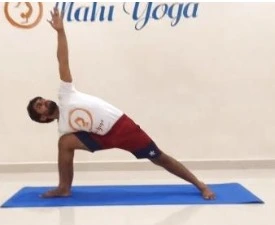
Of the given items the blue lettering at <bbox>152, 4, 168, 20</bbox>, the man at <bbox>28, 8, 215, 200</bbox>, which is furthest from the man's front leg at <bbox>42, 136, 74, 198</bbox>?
the blue lettering at <bbox>152, 4, 168, 20</bbox>

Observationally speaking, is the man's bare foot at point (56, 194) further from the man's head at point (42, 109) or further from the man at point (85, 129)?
the man's head at point (42, 109)

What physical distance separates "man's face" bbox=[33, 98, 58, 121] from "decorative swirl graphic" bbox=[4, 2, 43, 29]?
5.26 feet

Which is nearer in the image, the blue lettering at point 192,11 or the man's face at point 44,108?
the man's face at point 44,108

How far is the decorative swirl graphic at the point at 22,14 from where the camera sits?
4.82m

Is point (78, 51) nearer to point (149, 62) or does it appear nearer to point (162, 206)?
point (149, 62)

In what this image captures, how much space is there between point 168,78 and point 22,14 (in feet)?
5.19

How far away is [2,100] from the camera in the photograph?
4.88 meters

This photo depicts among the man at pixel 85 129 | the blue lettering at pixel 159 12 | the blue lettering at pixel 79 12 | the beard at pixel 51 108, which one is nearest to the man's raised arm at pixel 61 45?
the man at pixel 85 129

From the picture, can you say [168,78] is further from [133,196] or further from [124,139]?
[133,196]

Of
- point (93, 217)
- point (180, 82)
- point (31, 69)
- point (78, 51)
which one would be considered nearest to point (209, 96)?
point (180, 82)

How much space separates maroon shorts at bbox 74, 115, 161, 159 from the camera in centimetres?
350

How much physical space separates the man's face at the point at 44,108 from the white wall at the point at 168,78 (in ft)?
4.66

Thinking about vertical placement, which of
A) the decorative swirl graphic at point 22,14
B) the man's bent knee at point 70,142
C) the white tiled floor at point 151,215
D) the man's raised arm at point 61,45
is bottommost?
the white tiled floor at point 151,215

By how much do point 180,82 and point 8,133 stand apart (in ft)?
5.93
